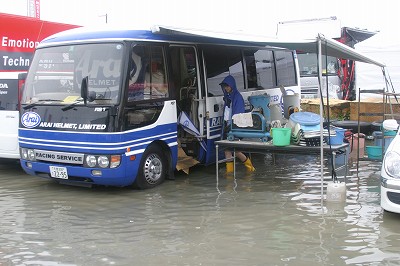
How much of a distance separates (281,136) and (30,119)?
3.75m

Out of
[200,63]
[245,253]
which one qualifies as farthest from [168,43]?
[245,253]

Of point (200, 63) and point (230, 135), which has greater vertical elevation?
point (200, 63)

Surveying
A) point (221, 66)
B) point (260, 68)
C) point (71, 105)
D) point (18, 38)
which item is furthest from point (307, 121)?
point (18, 38)

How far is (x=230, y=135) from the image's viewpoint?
8148mm

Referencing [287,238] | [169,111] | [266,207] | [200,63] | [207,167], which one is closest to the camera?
[287,238]

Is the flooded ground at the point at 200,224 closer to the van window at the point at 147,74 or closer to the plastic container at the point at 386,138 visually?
the plastic container at the point at 386,138

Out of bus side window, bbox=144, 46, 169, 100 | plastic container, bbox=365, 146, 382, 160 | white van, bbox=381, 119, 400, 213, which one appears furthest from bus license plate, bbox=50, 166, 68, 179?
plastic container, bbox=365, 146, 382, 160

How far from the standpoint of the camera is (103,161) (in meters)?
6.89

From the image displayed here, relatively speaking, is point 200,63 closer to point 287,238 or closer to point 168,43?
point 168,43

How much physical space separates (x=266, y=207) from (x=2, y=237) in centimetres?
326

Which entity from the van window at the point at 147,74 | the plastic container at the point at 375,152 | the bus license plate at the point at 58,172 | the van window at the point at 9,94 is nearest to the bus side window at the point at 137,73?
the van window at the point at 147,74

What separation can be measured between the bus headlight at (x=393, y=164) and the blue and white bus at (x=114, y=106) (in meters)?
3.27

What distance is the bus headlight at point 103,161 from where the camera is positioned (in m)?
6.87

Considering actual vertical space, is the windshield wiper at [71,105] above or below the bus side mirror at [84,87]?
below
